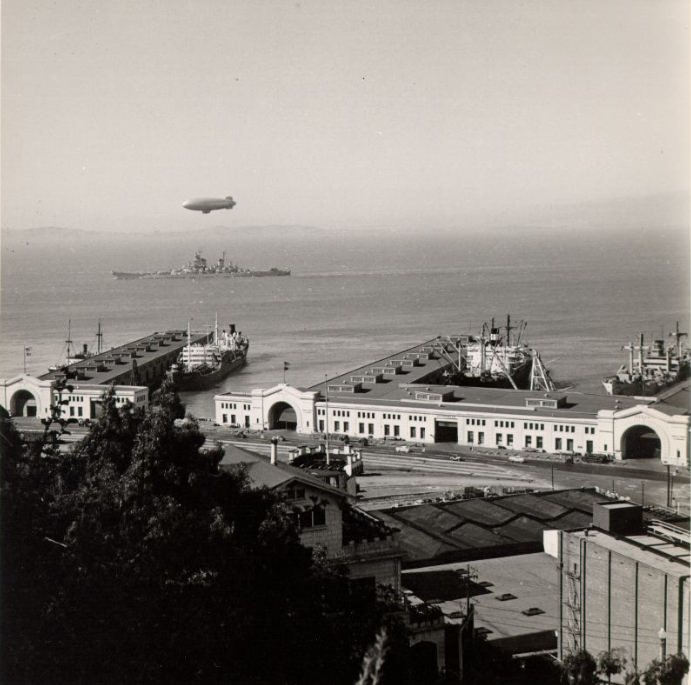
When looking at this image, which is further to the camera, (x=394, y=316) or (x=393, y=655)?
(x=394, y=316)

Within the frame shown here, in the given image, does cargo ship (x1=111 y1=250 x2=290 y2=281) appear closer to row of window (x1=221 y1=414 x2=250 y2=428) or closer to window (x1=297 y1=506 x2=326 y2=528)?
row of window (x1=221 y1=414 x2=250 y2=428)

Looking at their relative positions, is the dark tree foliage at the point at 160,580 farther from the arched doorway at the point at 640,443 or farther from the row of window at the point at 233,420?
the row of window at the point at 233,420

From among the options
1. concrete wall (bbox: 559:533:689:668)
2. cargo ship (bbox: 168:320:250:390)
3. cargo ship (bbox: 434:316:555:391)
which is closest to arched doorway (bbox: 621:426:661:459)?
cargo ship (bbox: 434:316:555:391)

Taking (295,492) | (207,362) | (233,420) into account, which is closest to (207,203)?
(207,362)

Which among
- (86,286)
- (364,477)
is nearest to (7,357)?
(364,477)

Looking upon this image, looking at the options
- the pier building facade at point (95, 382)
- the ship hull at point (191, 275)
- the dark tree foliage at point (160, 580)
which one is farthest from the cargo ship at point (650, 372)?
the ship hull at point (191, 275)

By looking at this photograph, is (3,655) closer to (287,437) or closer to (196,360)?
(287,437)
